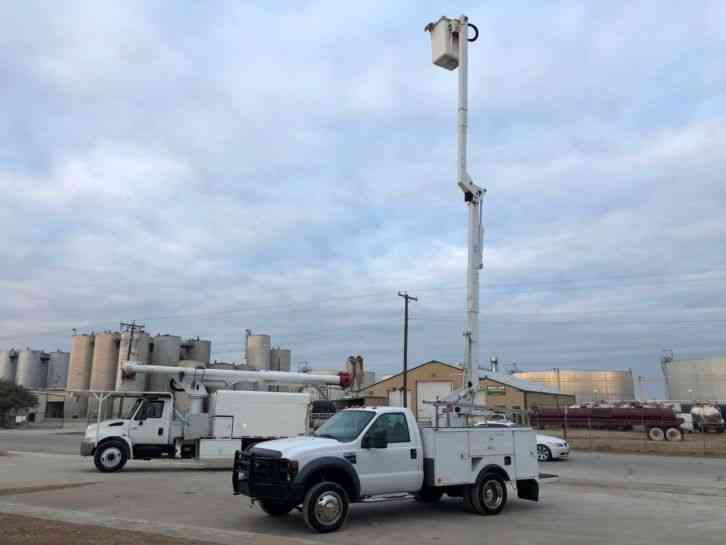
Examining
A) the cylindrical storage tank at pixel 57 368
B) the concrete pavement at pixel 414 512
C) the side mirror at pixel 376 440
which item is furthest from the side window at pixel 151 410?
the cylindrical storage tank at pixel 57 368

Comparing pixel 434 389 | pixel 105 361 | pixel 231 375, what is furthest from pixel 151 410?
pixel 105 361

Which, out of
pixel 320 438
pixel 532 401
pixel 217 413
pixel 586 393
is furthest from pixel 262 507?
pixel 586 393

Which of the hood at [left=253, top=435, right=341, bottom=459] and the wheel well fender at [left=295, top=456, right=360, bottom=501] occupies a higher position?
the hood at [left=253, top=435, right=341, bottom=459]

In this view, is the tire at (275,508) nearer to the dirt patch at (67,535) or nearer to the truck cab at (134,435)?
the dirt patch at (67,535)

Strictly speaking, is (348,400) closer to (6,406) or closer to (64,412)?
(6,406)

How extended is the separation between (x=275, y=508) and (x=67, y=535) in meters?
3.59

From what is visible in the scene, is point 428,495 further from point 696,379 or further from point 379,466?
point 696,379

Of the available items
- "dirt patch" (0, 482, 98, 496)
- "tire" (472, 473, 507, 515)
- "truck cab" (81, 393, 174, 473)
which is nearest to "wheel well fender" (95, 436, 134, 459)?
"truck cab" (81, 393, 174, 473)

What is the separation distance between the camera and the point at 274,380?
24.5m

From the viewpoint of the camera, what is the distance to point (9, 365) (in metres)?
112

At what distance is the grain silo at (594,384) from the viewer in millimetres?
112500

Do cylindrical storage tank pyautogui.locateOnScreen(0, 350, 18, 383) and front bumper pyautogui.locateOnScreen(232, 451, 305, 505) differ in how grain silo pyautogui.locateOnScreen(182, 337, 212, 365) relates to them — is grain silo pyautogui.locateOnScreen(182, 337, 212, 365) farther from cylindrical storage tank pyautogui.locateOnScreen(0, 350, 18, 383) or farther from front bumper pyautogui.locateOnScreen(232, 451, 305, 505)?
front bumper pyautogui.locateOnScreen(232, 451, 305, 505)

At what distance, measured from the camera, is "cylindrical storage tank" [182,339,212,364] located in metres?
87.9

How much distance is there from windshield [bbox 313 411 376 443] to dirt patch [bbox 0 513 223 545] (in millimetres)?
3171
